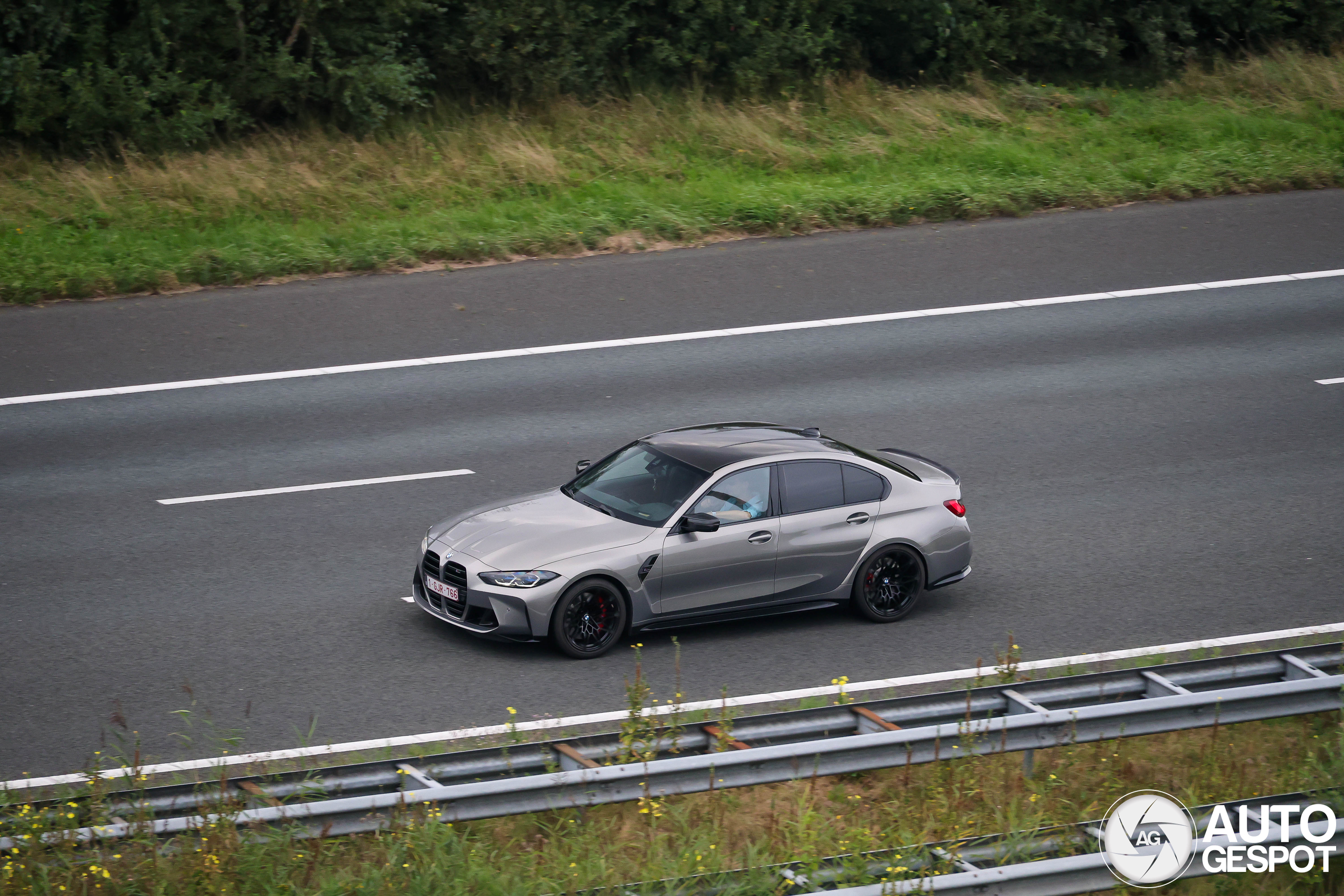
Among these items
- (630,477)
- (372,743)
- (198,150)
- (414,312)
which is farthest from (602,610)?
(198,150)

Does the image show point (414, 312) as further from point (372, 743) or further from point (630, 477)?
point (372, 743)

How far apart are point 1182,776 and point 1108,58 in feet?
73.2

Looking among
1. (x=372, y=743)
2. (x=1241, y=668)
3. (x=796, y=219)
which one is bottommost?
(x=372, y=743)

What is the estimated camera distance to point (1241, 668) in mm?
8195

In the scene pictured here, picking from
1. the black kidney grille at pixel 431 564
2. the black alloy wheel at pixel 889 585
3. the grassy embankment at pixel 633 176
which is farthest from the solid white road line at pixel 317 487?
the grassy embankment at pixel 633 176

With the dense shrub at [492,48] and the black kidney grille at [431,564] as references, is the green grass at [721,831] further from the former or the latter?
the dense shrub at [492,48]

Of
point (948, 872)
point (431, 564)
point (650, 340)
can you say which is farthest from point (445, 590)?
point (650, 340)

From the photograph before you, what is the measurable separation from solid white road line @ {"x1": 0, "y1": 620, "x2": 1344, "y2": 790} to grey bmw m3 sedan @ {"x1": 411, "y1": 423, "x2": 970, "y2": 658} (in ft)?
3.17

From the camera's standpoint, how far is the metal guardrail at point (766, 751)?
6.74 m

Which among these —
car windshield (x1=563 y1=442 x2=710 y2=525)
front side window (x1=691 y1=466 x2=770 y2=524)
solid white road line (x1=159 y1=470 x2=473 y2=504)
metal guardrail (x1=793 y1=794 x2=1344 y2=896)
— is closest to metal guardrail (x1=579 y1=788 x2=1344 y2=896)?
metal guardrail (x1=793 y1=794 x2=1344 y2=896)

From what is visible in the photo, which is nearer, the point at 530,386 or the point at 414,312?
the point at 530,386

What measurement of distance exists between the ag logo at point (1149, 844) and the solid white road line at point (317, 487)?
7.65 m

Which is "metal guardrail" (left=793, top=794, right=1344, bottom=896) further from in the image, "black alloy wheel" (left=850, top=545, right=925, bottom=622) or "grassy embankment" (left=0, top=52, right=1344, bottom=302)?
"grassy embankment" (left=0, top=52, right=1344, bottom=302)

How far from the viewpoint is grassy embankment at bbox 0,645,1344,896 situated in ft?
21.2
